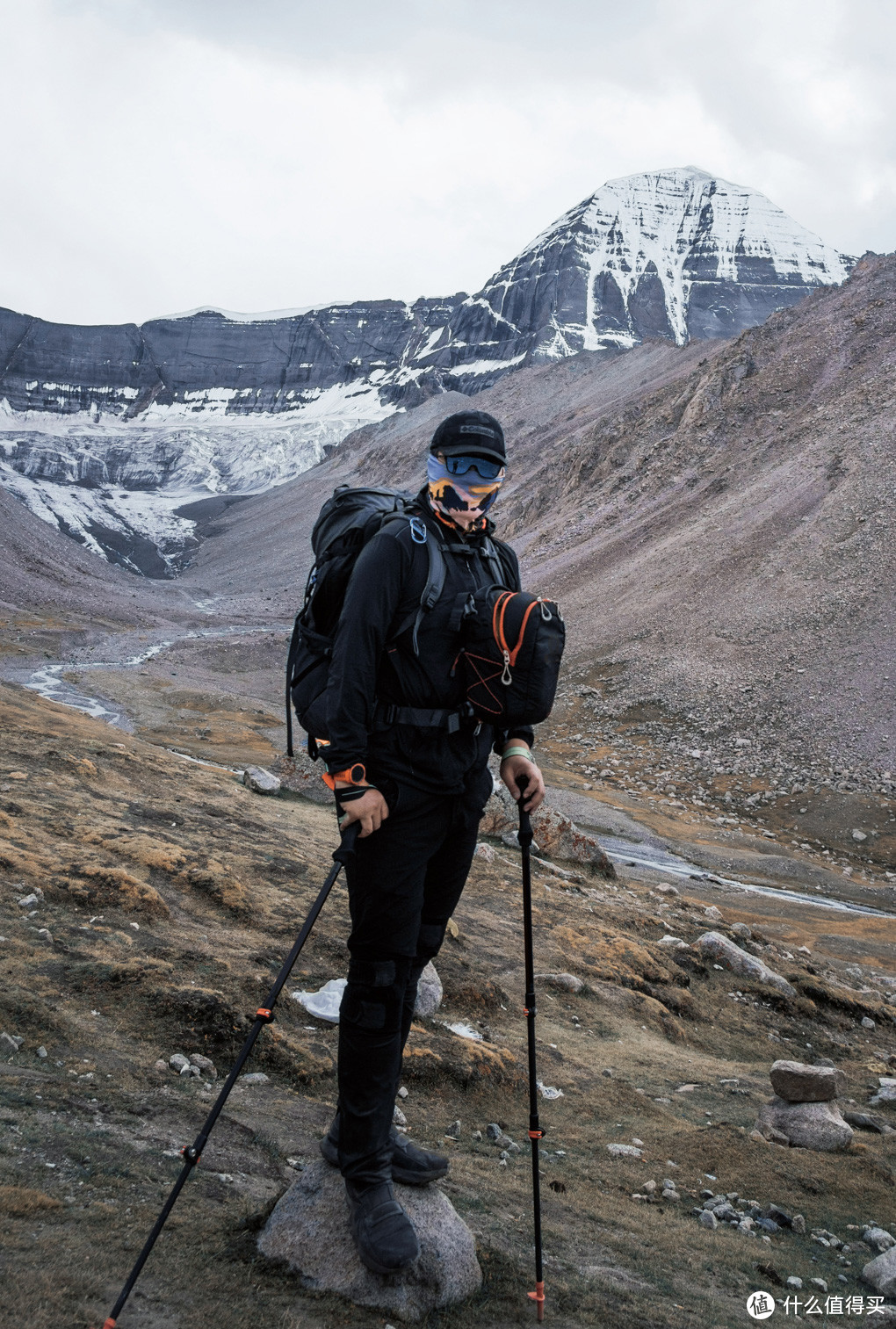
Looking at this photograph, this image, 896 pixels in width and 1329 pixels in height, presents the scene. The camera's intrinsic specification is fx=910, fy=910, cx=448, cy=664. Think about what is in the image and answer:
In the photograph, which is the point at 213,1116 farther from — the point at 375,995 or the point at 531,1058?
the point at 531,1058

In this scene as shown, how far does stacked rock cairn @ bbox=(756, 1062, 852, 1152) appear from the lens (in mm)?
5797

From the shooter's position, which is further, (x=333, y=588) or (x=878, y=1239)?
(x=878, y=1239)

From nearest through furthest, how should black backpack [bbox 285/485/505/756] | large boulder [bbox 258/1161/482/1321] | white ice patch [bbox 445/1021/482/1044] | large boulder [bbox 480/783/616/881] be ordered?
large boulder [bbox 258/1161/482/1321] → black backpack [bbox 285/485/505/756] → white ice patch [bbox 445/1021/482/1044] → large boulder [bbox 480/783/616/881]

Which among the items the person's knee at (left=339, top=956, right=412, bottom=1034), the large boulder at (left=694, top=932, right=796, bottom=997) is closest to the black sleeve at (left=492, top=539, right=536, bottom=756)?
the person's knee at (left=339, top=956, right=412, bottom=1034)

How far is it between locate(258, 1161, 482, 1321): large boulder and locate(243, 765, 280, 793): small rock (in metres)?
12.6

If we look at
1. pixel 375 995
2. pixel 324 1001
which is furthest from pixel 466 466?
pixel 324 1001

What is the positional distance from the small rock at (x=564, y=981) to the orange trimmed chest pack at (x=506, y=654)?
5.63 m

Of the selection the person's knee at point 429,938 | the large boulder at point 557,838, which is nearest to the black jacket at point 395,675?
the person's knee at point 429,938

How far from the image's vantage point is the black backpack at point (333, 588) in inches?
140

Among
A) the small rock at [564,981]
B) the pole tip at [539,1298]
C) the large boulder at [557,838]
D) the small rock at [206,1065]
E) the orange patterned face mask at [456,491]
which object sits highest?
the orange patterned face mask at [456,491]

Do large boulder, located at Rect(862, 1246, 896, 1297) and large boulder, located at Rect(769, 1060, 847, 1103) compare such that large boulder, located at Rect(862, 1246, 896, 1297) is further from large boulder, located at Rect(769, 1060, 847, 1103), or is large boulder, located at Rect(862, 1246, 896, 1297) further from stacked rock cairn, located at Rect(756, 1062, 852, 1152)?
large boulder, located at Rect(769, 1060, 847, 1103)

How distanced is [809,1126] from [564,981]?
2.96 metres

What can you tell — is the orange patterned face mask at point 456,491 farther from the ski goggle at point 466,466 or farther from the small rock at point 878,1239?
the small rock at point 878,1239

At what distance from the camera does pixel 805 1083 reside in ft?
19.7
